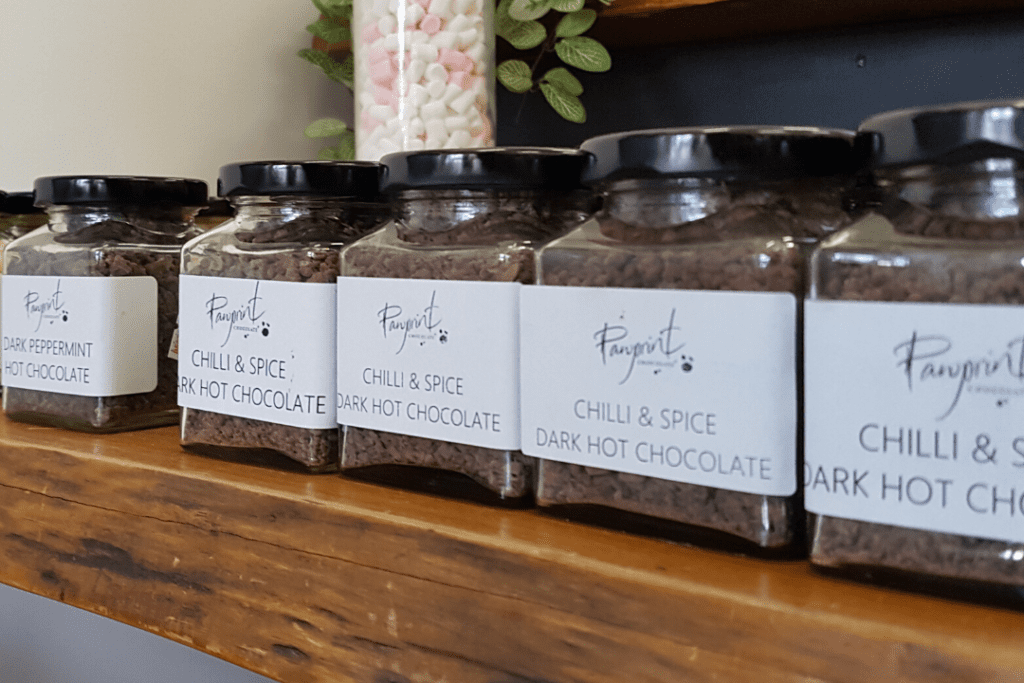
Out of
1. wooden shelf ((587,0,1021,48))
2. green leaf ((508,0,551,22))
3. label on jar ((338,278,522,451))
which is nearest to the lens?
label on jar ((338,278,522,451))

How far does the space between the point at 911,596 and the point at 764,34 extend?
80 cm

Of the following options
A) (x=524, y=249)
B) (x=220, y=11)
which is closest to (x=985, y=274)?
(x=524, y=249)

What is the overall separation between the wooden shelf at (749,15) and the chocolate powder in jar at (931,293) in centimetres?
57

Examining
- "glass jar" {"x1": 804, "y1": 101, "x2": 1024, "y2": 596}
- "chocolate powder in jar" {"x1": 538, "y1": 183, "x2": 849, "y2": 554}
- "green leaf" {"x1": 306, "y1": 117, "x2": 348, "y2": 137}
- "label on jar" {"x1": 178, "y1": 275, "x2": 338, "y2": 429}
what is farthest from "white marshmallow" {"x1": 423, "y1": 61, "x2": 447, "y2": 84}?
"glass jar" {"x1": 804, "y1": 101, "x2": 1024, "y2": 596}

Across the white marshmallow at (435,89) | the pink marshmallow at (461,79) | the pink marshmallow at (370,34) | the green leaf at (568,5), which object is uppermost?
the green leaf at (568,5)

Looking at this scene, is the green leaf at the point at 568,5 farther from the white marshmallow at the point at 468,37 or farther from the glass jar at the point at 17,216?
the glass jar at the point at 17,216

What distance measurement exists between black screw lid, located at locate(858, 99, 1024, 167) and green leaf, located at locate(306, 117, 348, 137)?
82 centimetres

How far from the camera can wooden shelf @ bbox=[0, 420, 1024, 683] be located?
39cm

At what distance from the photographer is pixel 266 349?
0.65m

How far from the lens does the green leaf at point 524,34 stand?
104cm

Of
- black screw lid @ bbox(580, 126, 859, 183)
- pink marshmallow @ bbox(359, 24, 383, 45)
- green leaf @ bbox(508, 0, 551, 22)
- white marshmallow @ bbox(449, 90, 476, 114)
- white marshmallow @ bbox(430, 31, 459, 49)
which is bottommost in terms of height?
black screw lid @ bbox(580, 126, 859, 183)

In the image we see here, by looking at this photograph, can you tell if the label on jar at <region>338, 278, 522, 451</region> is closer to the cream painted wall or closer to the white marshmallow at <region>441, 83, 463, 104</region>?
the white marshmallow at <region>441, 83, 463, 104</region>

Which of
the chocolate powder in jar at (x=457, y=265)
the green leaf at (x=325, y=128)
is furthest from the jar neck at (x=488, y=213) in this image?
the green leaf at (x=325, y=128)

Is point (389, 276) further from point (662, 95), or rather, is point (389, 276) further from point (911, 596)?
point (662, 95)
